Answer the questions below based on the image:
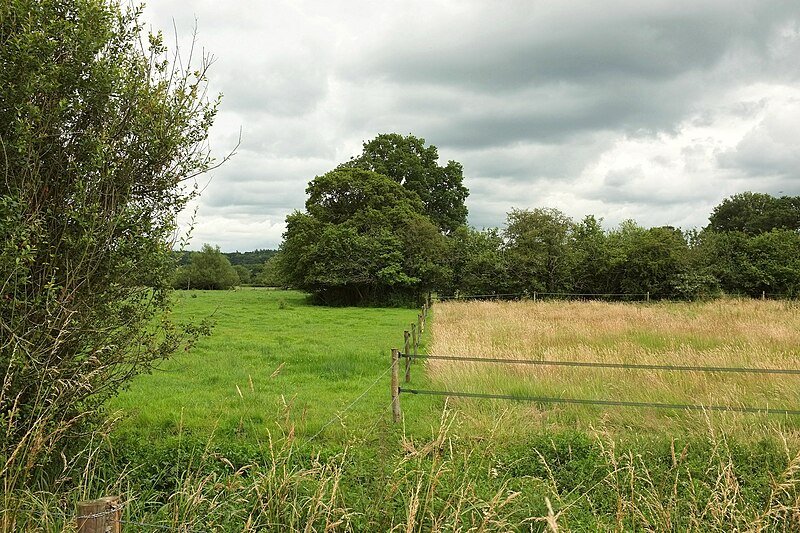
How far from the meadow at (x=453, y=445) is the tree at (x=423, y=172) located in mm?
36121

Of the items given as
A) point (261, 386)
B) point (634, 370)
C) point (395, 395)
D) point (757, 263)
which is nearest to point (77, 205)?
point (395, 395)

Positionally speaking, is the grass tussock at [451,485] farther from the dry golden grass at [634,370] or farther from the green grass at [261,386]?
the dry golden grass at [634,370]

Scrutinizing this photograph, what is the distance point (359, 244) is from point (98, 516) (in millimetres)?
36431

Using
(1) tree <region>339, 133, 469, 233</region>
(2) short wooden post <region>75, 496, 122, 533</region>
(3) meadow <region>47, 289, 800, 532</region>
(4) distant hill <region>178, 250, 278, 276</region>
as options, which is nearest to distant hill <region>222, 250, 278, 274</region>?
(4) distant hill <region>178, 250, 278, 276</region>

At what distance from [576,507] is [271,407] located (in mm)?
5521

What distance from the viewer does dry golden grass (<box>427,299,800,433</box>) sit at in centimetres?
789

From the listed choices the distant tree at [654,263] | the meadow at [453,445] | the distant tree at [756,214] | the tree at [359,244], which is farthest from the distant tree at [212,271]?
the distant tree at [756,214]

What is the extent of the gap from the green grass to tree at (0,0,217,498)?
2.64 feet

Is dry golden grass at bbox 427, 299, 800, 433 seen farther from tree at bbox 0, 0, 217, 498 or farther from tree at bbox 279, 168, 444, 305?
tree at bbox 279, 168, 444, 305

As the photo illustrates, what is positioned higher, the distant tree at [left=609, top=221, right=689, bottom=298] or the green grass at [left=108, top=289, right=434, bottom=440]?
the distant tree at [left=609, top=221, right=689, bottom=298]

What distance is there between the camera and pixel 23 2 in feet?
14.8

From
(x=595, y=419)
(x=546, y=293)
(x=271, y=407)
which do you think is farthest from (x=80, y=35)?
(x=546, y=293)

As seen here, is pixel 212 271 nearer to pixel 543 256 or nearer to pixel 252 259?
pixel 252 259

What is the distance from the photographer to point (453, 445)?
6434 millimetres
